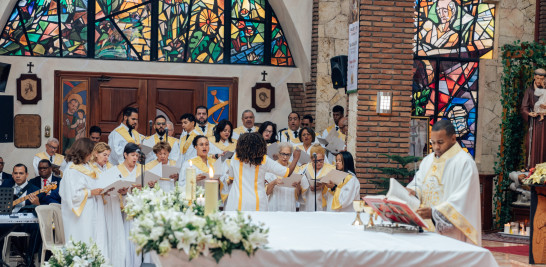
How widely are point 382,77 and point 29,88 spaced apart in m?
6.51

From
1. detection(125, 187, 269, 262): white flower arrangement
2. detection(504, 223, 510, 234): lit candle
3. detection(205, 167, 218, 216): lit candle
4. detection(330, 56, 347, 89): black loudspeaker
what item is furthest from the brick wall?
Answer: detection(125, 187, 269, 262): white flower arrangement

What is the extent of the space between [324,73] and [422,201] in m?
8.40

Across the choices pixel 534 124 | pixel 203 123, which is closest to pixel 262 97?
pixel 203 123

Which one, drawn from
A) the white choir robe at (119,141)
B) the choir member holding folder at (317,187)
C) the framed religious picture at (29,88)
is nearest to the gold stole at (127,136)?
the white choir robe at (119,141)

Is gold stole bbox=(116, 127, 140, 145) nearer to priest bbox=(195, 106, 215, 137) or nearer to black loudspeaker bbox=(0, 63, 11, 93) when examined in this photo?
priest bbox=(195, 106, 215, 137)

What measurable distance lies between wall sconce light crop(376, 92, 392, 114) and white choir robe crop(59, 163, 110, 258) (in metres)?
4.30

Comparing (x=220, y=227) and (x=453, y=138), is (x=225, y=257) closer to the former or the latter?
(x=220, y=227)

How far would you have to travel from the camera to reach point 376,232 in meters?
4.89

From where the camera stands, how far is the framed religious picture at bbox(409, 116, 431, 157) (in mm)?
13016

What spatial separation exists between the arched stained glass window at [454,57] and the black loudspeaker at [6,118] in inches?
290

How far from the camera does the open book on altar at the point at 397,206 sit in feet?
15.3

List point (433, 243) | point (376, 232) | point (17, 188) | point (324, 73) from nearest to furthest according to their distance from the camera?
point (433, 243) → point (376, 232) → point (17, 188) → point (324, 73)

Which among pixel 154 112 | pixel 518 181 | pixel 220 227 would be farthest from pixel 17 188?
pixel 518 181

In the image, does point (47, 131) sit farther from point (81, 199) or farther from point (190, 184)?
point (190, 184)
